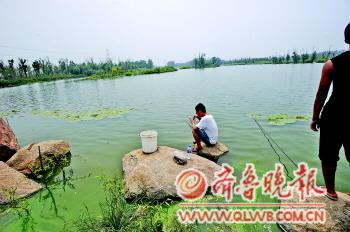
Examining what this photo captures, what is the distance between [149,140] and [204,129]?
141 cm

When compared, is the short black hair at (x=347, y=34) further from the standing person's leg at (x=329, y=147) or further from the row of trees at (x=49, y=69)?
the row of trees at (x=49, y=69)

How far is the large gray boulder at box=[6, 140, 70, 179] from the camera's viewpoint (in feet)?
17.1

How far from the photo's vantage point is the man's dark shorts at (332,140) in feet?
8.94

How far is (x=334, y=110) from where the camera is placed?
271 centimetres

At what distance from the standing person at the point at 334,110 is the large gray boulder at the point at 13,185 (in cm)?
508

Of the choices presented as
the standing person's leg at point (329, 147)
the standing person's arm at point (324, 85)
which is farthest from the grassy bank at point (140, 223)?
the standing person's arm at point (324, 85)

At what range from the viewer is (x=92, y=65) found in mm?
85562

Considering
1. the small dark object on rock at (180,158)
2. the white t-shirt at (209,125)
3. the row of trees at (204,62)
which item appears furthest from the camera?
the row of trees at (204,62)

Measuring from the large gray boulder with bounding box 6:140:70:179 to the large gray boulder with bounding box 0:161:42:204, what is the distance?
0.41 m

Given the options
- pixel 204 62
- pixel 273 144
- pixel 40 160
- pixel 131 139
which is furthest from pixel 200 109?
pixel 204 62

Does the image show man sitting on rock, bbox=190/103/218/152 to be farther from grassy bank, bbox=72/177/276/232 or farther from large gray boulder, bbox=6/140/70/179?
large gray boulder, bbox=6/140/70/179

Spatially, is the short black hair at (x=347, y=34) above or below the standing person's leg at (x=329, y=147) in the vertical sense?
above

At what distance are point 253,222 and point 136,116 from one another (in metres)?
8.86

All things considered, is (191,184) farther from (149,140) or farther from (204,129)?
(204,129)
